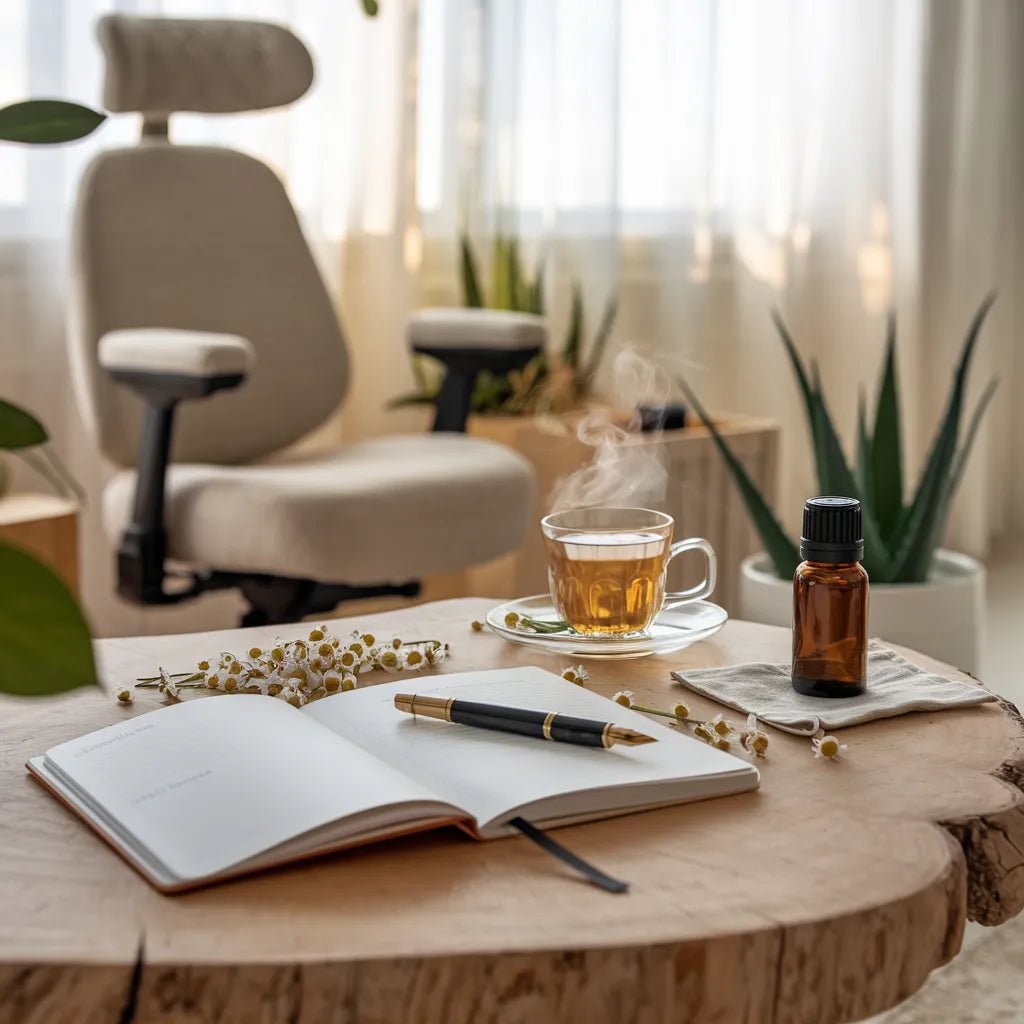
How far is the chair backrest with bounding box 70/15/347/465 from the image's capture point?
2.20m

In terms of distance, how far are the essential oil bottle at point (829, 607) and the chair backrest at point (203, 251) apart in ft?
4.82

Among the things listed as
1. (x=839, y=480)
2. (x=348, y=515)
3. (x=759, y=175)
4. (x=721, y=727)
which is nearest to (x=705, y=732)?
(x=721, y=727)

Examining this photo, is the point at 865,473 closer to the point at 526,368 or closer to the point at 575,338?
the point at 526,368

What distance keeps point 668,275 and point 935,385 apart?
0.86 m

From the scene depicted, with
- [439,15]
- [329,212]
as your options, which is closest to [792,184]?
[439,15]

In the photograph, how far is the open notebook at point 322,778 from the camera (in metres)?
0.68

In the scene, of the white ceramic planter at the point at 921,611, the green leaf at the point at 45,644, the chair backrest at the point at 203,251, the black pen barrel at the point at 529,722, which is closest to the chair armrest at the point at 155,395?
the chair backrest at the point at 203,251

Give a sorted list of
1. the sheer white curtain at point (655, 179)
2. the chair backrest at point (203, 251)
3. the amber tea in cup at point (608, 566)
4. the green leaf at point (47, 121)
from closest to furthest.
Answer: the green leaf at point (47, 121) < the amber tea in cup at point (608, 566) < the chair backrest at point (203, 251) < the sheer white curtain at point (655, 179)

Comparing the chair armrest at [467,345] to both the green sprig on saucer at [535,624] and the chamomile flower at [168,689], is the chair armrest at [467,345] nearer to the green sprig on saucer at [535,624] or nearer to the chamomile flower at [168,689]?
the green sprig on saucer at [535,624]

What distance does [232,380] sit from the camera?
6.23 feet

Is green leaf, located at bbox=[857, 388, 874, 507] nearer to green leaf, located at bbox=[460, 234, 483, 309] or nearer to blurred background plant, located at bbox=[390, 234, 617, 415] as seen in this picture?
blurred background plant, located at bbox=[390, 234, 617, 415]

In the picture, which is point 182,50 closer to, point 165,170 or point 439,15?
point 165,170

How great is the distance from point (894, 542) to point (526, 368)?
1163 millimetres

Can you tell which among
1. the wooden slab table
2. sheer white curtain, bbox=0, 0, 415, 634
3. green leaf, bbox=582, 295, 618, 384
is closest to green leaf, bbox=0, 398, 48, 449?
the wooden slab table
